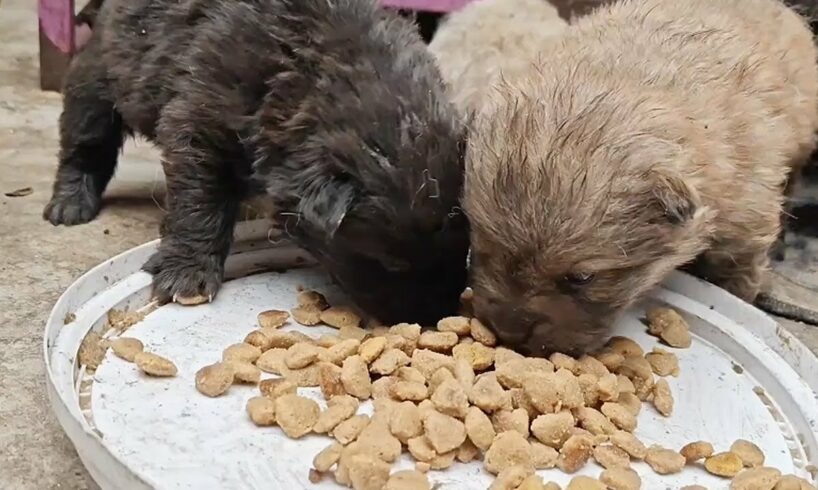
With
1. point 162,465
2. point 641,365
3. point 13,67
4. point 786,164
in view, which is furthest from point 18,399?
point 13,67

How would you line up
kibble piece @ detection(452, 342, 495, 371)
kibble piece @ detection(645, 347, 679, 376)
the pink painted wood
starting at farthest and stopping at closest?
the pink painted wood → kibble piece @ detection(645, 347, 679, 376) → kibble piece @ detection(452, 342, 495, 371)

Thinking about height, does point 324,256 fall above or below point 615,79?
below

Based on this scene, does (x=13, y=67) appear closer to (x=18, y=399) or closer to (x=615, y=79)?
(x=18, y=399)

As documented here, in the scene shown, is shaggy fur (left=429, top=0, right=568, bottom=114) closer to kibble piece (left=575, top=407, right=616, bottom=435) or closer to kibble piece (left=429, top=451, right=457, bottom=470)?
kibble piece (left=575, top=407, right=616, bottom=435)

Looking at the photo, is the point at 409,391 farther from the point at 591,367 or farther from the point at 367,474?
the point at 591,367

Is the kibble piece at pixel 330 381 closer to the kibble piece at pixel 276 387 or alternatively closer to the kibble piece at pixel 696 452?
the kibble piece at pixel 276 387

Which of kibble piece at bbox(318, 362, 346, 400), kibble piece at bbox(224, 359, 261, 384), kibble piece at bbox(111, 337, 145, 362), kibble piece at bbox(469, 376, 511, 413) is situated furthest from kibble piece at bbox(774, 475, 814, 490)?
kibble piece at bbox(111, 337, 145, 362)
